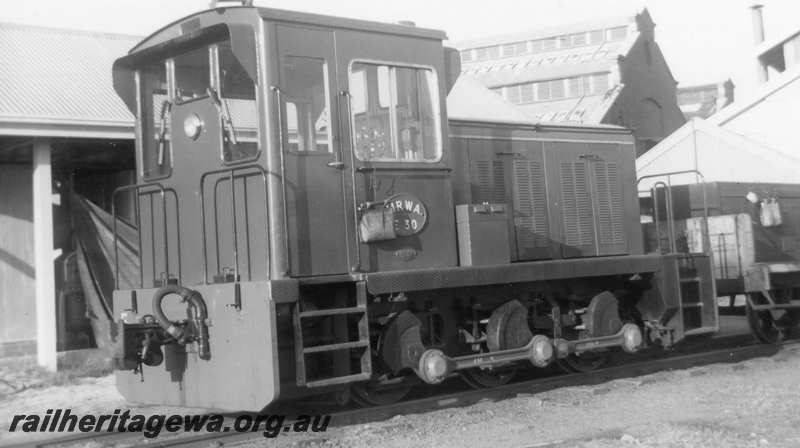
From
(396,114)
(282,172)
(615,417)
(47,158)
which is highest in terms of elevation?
(47,158)

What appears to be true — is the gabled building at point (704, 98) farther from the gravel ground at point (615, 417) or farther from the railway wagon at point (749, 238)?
the gravel ground at point (615, 417)

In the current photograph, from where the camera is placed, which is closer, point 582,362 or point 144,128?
point 144,128

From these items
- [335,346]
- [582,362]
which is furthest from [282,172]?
[582,362]

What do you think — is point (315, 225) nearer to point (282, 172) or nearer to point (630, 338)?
point (282, 172)

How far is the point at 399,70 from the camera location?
24.9 ft

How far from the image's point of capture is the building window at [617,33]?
3972cm

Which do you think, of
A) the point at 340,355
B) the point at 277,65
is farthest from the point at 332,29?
the point at 340,355

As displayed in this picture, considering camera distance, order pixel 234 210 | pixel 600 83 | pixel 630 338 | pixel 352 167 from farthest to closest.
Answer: pixel 600 83 < pixel 630 338 < pixel 352 167 < pixel 234 210

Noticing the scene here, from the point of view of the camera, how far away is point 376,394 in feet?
26.7

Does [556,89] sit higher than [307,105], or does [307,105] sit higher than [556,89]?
[556,89]

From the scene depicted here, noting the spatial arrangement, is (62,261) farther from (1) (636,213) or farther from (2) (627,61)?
(2) (627,61)

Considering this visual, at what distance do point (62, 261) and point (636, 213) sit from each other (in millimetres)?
8237

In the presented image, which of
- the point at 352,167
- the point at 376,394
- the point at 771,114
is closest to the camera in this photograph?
the point at 352,167

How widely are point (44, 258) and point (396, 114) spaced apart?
6.11m
